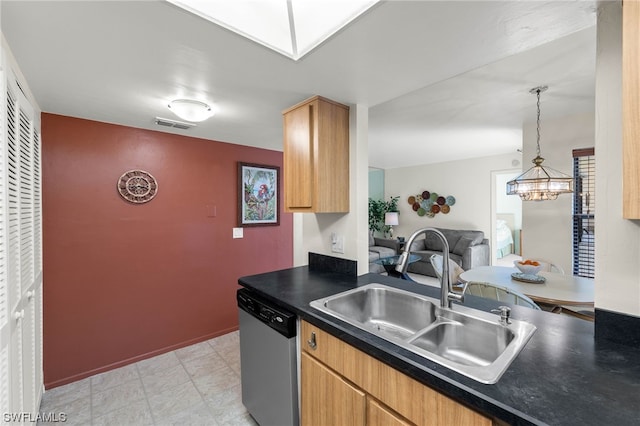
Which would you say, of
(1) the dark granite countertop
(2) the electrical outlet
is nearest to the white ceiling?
(2) the electrical outlet

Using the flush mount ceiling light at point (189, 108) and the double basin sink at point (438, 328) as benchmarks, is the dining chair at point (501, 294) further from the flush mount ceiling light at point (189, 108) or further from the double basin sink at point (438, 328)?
the flush mount ceiling light at point (189, 108)

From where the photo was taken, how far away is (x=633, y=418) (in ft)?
2.16

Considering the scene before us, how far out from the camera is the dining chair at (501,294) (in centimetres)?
177

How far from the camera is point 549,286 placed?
2.25 m

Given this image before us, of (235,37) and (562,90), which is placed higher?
(562,90)

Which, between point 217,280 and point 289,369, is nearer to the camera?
point 289,369

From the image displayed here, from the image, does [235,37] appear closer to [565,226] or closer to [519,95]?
[519,95]

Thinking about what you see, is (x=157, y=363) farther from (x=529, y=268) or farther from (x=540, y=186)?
(x=540, y=186)

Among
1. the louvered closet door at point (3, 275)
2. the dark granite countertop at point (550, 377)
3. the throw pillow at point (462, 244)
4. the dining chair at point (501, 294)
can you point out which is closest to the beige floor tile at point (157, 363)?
the louvered closet door at point (3, 275)

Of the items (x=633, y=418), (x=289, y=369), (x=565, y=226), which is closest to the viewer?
(x=633, y=418)

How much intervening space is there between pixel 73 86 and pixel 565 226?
4311mm

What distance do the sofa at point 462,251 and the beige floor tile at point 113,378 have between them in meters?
4.12

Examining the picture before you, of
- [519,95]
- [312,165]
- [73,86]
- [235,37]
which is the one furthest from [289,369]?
[519,95]

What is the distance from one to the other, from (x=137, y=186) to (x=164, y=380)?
1674 millimetres
